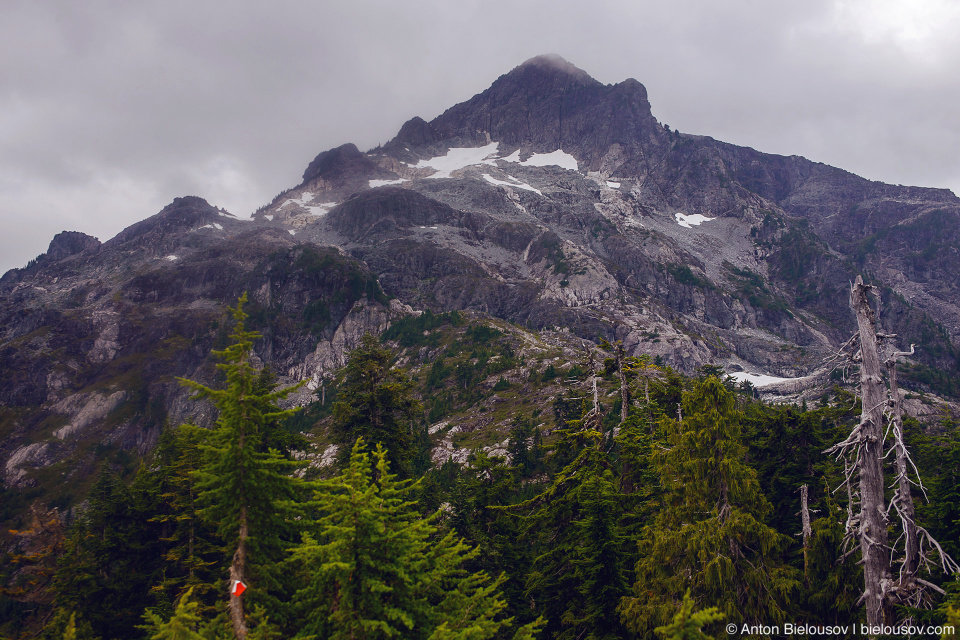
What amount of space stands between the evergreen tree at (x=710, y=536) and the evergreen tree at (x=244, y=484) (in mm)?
12277

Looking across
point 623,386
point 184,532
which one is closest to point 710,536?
point 623,386

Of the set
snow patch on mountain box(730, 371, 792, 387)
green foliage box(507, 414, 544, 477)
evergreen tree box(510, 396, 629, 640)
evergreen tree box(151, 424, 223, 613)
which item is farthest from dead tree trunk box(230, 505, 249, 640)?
snow patch on mountain box(730, 371, 792, 387)

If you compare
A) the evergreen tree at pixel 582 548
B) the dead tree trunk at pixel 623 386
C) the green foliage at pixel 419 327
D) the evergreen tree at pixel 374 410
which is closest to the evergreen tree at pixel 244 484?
the evergreen tree at pixel 582 548

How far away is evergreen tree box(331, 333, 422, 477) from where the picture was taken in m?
25.3

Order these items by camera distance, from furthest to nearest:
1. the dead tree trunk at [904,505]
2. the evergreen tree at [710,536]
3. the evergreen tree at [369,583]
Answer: the evergreen tree at [710,536], the dead tree trunk at [904,505], the evergreen tree at [369,583]

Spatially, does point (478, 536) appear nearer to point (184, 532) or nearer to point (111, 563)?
point (184, 532)

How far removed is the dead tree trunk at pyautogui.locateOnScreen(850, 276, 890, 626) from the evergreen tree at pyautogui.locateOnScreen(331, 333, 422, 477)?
19.5 meters

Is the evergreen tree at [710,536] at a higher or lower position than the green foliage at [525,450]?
higher

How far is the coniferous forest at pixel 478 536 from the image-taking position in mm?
11680

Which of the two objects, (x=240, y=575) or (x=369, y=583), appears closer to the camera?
(x=369, y=583)

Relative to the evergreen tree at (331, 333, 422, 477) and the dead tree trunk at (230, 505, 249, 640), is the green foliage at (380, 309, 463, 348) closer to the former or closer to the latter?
the evergreen tree at (331, 333, 422, 477)

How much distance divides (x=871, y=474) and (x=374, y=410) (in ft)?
68.6

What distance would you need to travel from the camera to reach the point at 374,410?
1028 inches

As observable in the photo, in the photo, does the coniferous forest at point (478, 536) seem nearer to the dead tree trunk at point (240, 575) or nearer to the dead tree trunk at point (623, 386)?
the dead tree trunk at point (240, 575)
